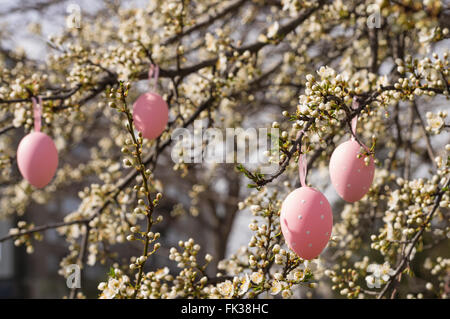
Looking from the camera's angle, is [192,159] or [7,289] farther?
[7,289]

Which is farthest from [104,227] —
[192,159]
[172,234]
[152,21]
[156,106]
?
[172,234]

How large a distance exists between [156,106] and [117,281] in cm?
114

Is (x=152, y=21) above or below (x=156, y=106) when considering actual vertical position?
above

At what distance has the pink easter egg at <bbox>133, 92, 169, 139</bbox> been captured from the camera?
8.93 ft

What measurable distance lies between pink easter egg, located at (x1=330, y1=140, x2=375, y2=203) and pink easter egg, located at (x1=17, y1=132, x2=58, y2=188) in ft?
5.64

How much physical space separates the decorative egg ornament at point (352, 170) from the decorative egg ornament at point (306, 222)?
0.20 m

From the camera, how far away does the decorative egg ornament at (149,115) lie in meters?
2.72

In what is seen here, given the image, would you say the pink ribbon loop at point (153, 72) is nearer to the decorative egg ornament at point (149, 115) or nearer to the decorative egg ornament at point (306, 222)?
the decorative egg ornament at point (149, 115)

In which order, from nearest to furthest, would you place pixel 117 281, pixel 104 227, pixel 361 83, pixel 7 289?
1. pixel 117 281
2. pixel 361 83
3. pixel 104 227
4. pixel 7 289

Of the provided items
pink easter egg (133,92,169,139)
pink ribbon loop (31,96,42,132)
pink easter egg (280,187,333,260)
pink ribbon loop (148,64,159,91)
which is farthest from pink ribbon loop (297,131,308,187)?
pink ribbon loop (31,96,42,132)

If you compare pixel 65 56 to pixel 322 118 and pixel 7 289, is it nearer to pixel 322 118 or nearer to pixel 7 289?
pixel 322 118

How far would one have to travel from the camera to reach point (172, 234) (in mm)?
29266

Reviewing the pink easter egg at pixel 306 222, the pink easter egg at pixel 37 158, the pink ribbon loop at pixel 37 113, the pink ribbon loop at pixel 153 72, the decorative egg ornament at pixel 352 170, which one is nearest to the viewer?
the pink easter egg at pixel 306 222

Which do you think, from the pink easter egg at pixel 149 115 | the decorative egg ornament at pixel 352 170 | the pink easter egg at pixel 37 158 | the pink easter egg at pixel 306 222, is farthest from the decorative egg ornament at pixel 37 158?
the decorative egg ornament at pixel 352 170
